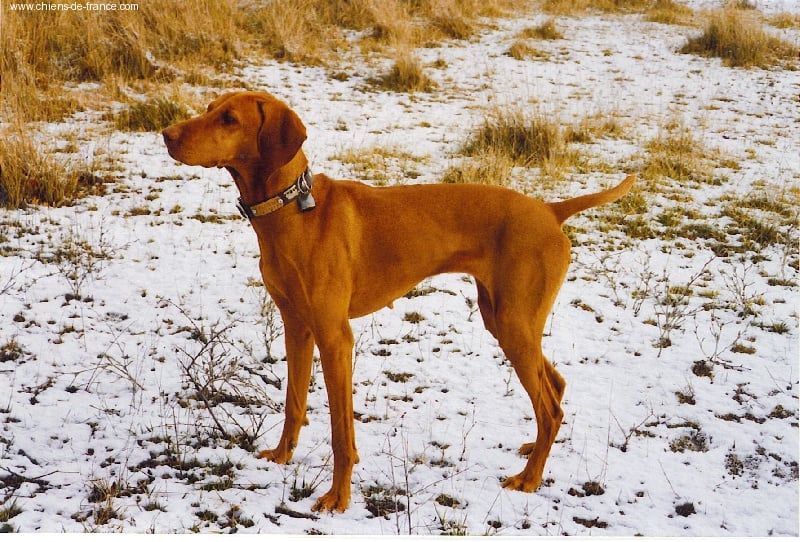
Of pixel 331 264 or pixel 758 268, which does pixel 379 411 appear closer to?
pixel 331 264

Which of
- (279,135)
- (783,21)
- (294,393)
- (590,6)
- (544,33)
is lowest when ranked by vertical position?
(294,393)

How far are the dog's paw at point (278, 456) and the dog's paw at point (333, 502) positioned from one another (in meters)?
0.37

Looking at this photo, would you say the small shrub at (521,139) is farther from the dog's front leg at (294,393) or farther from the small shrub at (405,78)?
the dog's front leg at (294,393)

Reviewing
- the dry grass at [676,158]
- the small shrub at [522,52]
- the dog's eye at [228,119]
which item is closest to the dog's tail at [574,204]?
the dog's eye at [228,119]

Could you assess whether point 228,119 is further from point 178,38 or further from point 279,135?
point 178,38

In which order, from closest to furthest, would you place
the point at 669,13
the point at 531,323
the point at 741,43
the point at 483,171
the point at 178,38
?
1. the point at 531,323
2. the point at 483,171
3. the point at 178,38
4. the point at 741,43
5. the point at 669,13

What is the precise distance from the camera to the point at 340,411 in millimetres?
2637

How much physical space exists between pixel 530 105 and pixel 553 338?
15.1ft

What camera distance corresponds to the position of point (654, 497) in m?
2.76

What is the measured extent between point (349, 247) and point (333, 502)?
100cm

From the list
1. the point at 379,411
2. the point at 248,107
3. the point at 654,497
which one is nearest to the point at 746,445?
the point at 654,497

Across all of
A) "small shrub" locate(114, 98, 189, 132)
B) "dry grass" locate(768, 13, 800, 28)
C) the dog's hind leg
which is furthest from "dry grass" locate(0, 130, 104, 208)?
"dry grass" locate(768, 13, 800, 28)

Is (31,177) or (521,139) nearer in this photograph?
(31,177)

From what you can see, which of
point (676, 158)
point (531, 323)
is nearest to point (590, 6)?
point (676, 158)
